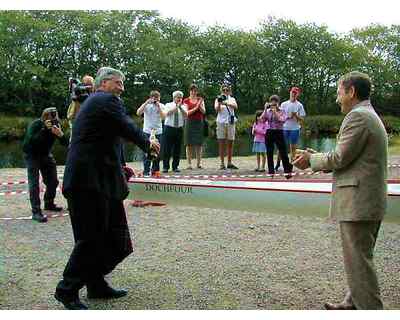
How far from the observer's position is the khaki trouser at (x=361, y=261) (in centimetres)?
332

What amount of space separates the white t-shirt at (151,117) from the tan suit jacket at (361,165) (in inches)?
254

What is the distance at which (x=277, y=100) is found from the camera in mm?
9602

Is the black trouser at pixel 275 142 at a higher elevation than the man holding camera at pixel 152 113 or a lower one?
lower

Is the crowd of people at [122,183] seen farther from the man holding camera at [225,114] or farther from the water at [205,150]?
the water at [205,150]

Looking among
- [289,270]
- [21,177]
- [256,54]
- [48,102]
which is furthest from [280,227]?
[48,102]

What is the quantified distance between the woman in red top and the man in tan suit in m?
6.90

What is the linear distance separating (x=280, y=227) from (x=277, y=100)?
386 cm

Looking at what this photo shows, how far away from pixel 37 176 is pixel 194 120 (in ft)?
14.5

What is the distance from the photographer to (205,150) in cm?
1664

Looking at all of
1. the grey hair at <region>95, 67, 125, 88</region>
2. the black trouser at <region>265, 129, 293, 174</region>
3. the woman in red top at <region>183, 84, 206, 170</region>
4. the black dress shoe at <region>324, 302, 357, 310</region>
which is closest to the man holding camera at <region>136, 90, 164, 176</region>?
the woman in red top at <region>183, 84, 206, 170</region>

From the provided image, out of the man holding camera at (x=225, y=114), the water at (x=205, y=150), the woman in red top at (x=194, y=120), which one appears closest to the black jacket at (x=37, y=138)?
the woman in red top at (x=194, y=120)

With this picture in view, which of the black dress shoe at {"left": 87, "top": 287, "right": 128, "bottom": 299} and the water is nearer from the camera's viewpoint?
the black dress shoe at {"left": 87, "top": 287, "right": 128, "bottom": 299}

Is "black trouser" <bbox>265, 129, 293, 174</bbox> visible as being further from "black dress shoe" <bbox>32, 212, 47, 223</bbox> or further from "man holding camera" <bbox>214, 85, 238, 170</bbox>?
"black dress shoe" <bbox>32, 212, 47, 223</bbox>

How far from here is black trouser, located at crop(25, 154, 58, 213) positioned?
6.52 meters
